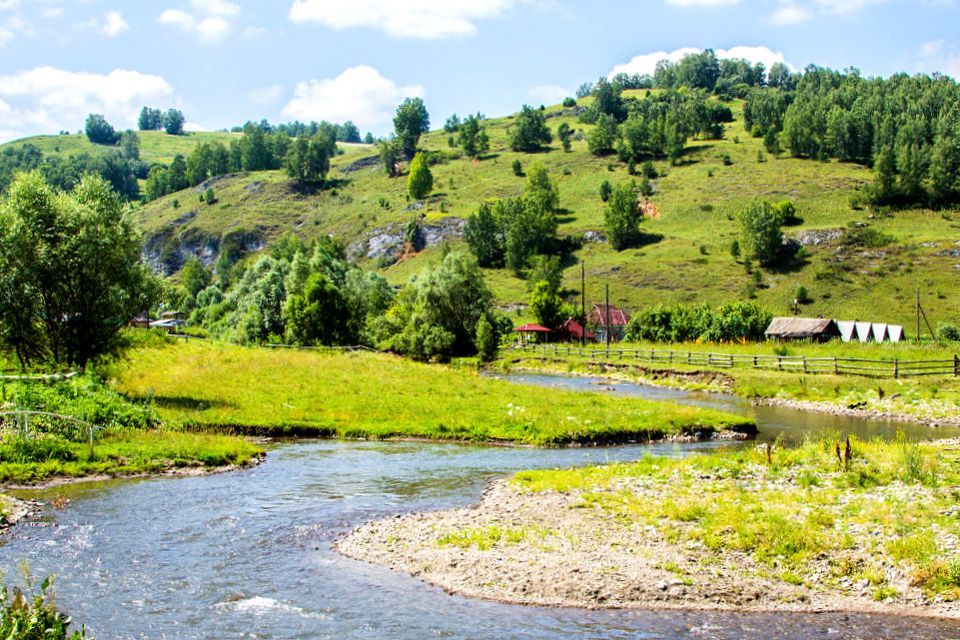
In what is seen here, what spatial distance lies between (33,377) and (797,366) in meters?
53.3

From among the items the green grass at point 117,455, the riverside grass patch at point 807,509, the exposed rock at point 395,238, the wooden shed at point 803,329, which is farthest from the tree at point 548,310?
the riverside grass patch at point 807,509

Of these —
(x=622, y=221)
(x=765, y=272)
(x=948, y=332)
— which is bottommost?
(x=948, y=332)

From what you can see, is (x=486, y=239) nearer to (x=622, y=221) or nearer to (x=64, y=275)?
(x=622, y=221)

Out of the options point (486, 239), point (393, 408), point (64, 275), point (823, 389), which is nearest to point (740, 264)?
point (486, 239)

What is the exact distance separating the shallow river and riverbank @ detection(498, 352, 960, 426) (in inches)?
1154

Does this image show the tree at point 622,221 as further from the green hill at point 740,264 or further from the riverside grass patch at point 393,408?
the riverside grass patch at point 393,408

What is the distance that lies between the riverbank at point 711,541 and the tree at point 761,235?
123m

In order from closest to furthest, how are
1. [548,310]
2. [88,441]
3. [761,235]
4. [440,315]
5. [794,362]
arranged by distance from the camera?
[88,441]
[794,362]
[440,315]
[548,310]
[761,235]

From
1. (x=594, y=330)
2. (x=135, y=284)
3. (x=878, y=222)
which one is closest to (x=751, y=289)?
(x=594, y=330)

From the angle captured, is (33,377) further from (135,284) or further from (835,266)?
(835,266)

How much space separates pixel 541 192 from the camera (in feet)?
591

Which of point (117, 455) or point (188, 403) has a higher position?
point (117, 455)

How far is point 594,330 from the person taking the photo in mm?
123625

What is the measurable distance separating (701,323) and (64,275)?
88.0 metres
